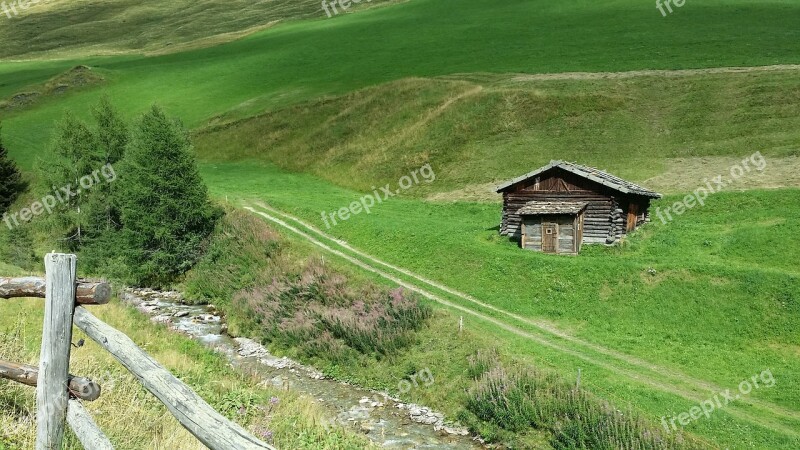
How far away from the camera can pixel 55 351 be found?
732 centimetres

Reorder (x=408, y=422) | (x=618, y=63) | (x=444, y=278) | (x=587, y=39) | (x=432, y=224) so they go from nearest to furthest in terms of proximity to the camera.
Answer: (x=408, y=422), (x=444, y=278), (x=432, y=224), (x=618, y=63), (x=587, y=39)

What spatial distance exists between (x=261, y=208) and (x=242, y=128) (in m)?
32.4

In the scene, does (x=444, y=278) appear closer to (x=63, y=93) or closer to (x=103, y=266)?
(x=103, y=266)

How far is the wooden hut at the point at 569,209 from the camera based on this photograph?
132 ft

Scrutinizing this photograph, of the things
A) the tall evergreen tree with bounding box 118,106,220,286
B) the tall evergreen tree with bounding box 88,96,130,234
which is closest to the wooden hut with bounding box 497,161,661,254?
the tall evergreen tree with bounding box 118,106,220,286

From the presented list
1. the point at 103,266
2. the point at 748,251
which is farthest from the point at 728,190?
the point at 103,266

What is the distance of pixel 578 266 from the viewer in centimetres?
3509
